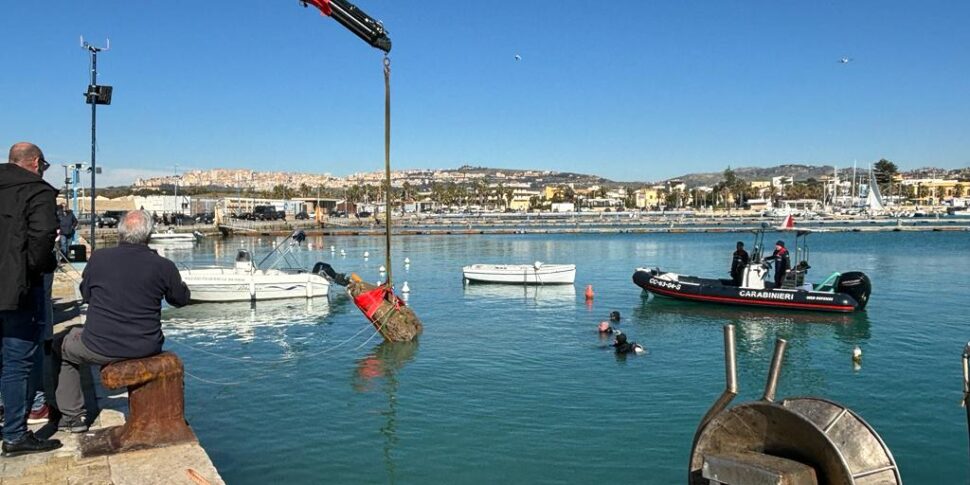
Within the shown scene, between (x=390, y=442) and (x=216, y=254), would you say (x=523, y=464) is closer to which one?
(x=390, y=442)

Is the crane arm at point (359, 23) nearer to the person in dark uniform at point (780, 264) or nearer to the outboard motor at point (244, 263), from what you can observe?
the outboard motor at point (244, 263)

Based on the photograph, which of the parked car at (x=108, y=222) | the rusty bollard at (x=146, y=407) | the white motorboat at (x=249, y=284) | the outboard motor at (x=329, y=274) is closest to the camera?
the rusty bollard at (x=146, y=407)

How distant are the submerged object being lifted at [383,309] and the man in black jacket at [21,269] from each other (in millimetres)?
11561

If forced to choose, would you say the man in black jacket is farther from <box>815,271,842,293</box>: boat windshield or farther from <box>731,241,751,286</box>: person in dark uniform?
<box>815,271,842,293</box>: boat windshield

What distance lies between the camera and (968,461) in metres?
10.5

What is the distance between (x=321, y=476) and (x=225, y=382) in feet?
19.6

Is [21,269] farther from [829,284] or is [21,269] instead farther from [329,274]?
[829,284]

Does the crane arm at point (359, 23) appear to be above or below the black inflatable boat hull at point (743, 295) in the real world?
above

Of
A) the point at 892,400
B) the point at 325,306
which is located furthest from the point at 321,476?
the point at 325,306

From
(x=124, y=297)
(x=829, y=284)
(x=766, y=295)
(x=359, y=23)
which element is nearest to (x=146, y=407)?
(x=124, y=297)

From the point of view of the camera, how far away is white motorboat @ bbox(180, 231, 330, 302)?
27.8 meters

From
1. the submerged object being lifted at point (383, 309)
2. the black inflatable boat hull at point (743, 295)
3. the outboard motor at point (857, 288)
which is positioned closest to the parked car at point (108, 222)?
the black inflatable boat hull at point (743, 295)

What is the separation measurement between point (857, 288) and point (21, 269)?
86.7ft

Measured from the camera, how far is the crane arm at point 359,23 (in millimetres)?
14906
